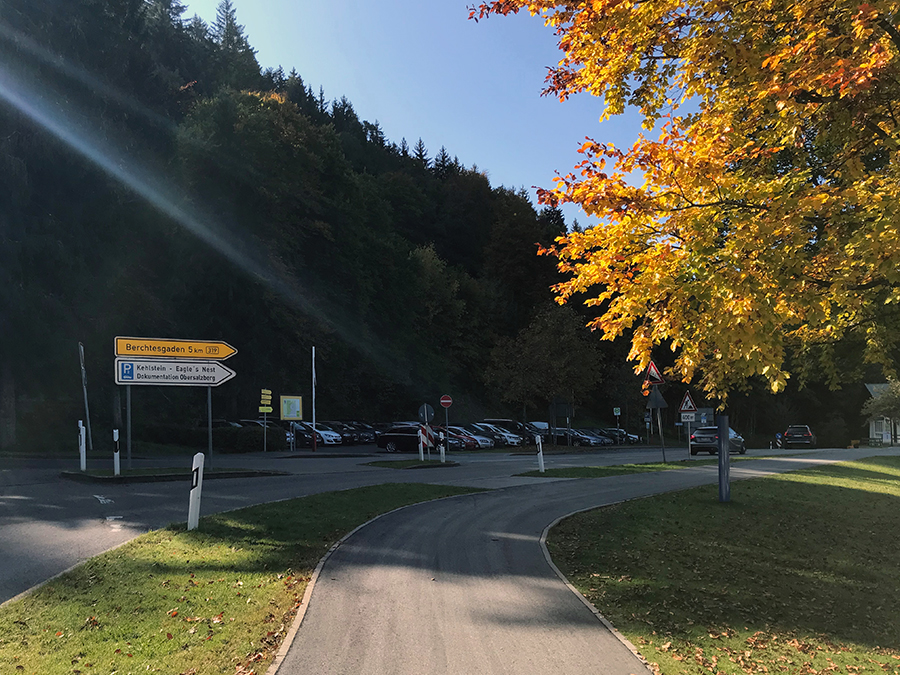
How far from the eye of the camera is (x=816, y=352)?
38.0ft

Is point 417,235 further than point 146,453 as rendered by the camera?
Yes

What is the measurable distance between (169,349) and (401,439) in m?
17.8

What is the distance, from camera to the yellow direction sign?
63.2ft

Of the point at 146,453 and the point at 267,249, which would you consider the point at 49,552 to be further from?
the point at 267,249

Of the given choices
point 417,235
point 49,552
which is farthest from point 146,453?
point 417,235

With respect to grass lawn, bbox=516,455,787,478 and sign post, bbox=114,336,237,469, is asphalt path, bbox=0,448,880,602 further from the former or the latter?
sign post, bbox=114,336,237,469

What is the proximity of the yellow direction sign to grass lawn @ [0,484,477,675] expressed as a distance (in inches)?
403

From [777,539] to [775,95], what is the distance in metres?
7.61

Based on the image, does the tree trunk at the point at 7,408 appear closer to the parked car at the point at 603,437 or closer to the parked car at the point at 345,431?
the parked car at the point at 345,431

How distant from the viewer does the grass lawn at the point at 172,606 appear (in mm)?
5160

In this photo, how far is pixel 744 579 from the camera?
338 inches

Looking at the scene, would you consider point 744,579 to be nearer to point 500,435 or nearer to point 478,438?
point 478,438

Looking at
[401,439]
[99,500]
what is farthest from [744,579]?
[401,439]

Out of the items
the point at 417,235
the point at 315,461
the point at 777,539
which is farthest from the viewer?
the point at 417,235
